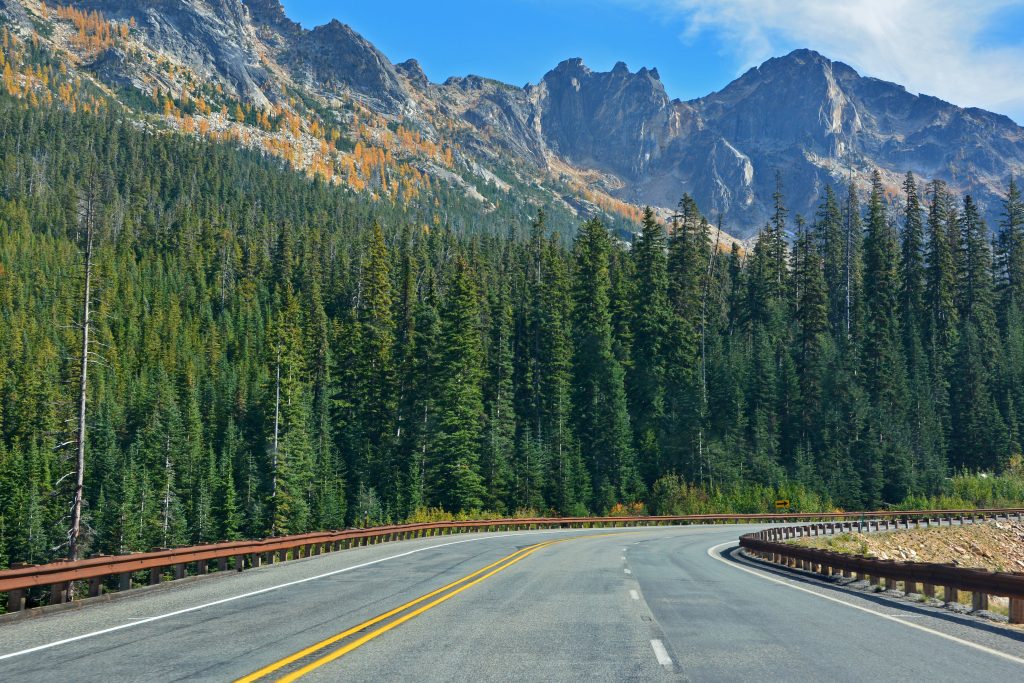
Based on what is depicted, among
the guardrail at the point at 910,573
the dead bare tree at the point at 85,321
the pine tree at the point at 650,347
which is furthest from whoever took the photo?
the pine tree at the point at 650,347

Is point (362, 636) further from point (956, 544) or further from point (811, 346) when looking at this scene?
point (811, 346)

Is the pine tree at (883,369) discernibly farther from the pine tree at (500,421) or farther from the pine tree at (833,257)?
the pine tree at (500,421)

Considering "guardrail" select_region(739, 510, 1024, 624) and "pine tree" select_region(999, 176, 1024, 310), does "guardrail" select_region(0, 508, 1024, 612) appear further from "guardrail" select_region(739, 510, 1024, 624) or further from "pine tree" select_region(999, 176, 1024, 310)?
"pine tree" select_region(999, 176, 1024, 310)

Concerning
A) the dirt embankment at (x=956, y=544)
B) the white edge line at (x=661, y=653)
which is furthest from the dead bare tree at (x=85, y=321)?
the dirt embankment at (x=956, y=544)

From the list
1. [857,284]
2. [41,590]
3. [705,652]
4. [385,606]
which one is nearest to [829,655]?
[705,652]

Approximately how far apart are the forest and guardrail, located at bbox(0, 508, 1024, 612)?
1052 centimetres

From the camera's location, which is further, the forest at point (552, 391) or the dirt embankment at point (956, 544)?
the forest at point (552, 391)

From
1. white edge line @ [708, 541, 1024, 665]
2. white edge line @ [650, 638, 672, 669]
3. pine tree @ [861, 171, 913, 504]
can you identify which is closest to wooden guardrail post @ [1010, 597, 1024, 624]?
white edge line @ [708, 541, 1024, 665]

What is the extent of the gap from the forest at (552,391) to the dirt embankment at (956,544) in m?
18.9

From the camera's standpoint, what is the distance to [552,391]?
8006 cm

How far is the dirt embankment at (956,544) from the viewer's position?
4550cm

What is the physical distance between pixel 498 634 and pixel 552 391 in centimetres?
6945

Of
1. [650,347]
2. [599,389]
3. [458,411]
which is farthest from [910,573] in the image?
[650,347]

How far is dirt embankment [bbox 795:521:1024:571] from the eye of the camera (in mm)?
45500
